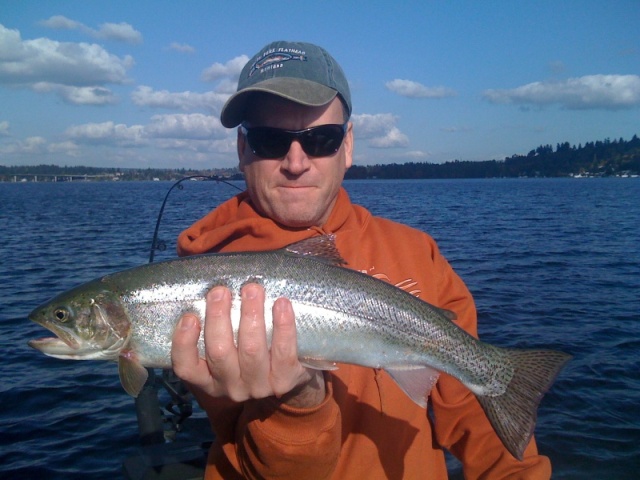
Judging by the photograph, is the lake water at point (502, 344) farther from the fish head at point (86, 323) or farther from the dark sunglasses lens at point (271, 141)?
the dark sunglasses lens at point (271, 141)

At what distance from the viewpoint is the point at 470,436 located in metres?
3.98

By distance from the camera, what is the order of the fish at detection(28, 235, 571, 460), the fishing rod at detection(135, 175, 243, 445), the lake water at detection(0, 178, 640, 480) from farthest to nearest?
the lake water at detection(0, 178, 640, 480) → the fishing rod at detection(135, 175, 243, 445) → the fish at detection(28, 235, 571, 460)

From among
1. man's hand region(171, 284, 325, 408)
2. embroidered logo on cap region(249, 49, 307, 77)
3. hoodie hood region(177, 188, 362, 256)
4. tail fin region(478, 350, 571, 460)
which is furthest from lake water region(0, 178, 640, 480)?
embroidered logo on cap region(249, 49, 307, 77)

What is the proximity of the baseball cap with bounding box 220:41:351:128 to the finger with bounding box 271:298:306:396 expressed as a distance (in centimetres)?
169

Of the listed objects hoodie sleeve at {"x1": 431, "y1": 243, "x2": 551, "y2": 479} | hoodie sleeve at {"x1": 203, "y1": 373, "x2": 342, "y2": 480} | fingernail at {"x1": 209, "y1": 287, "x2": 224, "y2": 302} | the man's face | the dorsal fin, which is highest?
the man's face

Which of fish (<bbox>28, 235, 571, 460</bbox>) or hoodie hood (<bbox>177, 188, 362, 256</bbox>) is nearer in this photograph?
fish (<bbox>28, 235, 571, 460</bbox>)

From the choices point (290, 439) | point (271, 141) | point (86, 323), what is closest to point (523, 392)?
point (290, 439)

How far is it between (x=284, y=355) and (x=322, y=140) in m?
1.84

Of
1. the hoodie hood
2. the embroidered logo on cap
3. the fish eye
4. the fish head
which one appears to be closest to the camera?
the fish head

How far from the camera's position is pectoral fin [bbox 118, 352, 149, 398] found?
3500mm

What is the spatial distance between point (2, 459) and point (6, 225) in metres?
41.7

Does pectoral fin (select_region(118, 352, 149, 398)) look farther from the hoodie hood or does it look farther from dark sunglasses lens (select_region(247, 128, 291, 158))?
dark sunglasses lens (select_region(247, 128, 291, 158))

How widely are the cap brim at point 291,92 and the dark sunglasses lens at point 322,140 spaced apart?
239 mm

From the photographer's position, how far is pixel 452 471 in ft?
27.2
